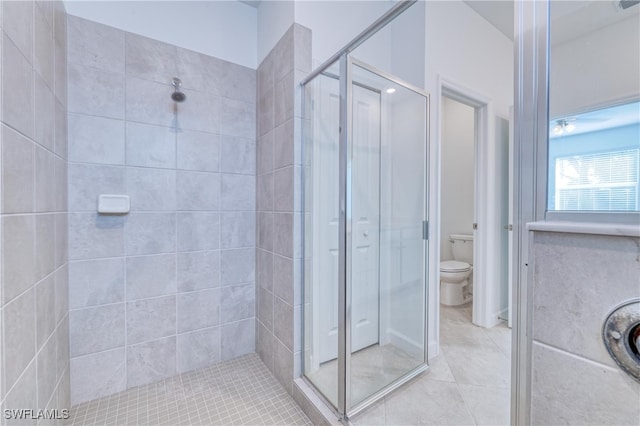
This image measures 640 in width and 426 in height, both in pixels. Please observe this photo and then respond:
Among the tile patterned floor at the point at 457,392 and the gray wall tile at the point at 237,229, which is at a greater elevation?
the gray wall tile at the point at 237,229

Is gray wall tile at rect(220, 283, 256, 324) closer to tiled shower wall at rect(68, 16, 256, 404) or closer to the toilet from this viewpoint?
tiled shower wall at rect(68, 16, 256, 404)

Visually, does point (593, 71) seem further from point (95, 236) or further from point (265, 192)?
point (95, 236)

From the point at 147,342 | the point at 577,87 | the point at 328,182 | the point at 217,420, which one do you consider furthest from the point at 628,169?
the point at 147,342

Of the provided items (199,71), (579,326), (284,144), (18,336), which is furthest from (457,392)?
(199,71)

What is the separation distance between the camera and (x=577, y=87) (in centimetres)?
62

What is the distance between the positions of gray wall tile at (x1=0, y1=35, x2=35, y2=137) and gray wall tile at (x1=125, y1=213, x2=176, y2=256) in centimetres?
71

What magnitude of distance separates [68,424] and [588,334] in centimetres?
203

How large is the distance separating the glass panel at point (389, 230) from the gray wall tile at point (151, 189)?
1137mm

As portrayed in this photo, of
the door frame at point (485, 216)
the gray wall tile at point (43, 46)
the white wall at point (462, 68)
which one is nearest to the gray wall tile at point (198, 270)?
the gray wall tile at point (43, 46)

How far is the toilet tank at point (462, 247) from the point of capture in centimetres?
307

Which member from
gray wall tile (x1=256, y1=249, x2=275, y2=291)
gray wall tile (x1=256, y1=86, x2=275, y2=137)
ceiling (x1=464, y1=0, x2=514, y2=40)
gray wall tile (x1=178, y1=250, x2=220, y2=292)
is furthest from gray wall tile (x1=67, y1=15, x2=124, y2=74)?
ceiling (x1=464, y1=0, x2=514, y2=40)

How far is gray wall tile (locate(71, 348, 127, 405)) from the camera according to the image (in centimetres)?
142

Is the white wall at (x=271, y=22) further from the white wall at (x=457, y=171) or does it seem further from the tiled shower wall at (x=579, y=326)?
the white wall at (x=457, y=171)

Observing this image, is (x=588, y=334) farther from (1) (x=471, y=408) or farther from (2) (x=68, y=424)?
(2) (x=68, y=424)
